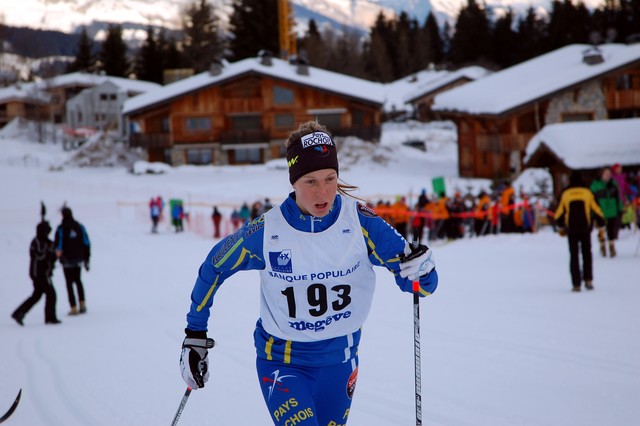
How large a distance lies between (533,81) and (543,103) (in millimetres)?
2423

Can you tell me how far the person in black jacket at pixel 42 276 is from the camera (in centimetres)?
1131

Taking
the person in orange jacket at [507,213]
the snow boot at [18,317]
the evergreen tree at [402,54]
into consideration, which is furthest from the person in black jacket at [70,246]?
the evergreen tree at [402,54]

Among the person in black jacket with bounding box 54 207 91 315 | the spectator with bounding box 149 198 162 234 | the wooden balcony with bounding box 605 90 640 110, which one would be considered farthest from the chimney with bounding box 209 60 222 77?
the person in black jacket with bounding box 54 207 91 315

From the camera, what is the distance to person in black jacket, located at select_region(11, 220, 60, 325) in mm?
11312

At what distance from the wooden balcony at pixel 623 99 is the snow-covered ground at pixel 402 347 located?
25.8 meters

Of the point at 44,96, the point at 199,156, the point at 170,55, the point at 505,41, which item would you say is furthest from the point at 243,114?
the point at 505,41

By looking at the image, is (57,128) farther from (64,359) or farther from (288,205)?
(288,205)

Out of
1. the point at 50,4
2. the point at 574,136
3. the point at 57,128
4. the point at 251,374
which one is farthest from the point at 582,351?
the point at 50,4

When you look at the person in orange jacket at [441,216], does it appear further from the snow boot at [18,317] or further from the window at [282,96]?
the window at [282,96]

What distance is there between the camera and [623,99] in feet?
136

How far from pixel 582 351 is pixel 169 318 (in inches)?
234

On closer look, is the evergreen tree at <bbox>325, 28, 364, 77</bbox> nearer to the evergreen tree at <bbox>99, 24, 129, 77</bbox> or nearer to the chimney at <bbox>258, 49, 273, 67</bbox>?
the evergreen tree at <bbox>99, 24, 129, 77</bbox>

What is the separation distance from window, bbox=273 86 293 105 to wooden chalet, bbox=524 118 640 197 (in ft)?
86.1

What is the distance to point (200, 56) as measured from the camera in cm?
8069
